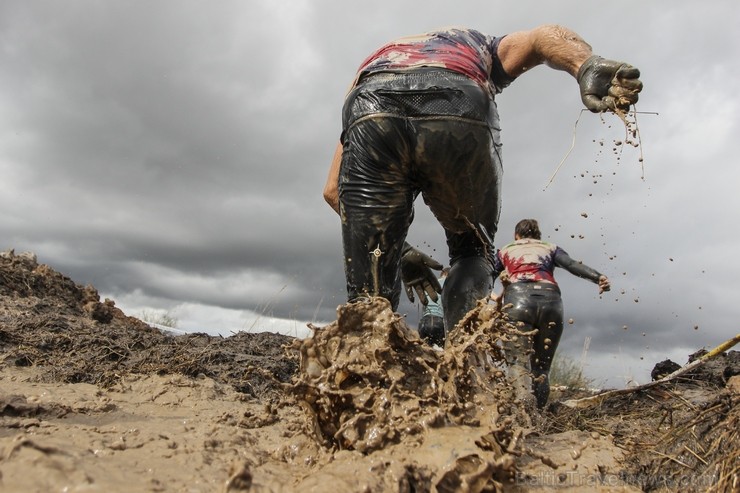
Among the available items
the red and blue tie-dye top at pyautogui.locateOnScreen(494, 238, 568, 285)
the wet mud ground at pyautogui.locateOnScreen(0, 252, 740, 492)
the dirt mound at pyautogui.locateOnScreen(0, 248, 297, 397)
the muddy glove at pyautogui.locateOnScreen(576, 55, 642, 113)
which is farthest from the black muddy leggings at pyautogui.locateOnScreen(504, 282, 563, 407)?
the muddy glove at pyautogui.locateOnScreen(576, 55, 642, 113)

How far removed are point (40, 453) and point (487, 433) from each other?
46.1 inches

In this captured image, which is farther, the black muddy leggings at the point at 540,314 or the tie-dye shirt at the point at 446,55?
the black muddy leggings at the point at 540,314

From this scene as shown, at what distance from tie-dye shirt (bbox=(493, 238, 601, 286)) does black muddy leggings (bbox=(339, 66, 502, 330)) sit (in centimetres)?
225

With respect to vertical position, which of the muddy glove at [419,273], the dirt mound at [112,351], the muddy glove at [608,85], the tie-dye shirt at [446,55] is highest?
the tie-dye shirt at [446,55]

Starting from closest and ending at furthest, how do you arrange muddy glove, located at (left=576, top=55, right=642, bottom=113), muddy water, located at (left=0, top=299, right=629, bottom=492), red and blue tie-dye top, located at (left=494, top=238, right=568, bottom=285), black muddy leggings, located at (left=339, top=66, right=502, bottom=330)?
muddy water, located at (left=0, top=299, right=629, bottom=492), muddy glove, located at (left=576, top=55, right=642, bottom=113), black muddy leggings, located at (left=339, top=66, right=502, bottom=330), red and blue tie-dye top, located at (left=494, top=238, right=568, bottom=285)

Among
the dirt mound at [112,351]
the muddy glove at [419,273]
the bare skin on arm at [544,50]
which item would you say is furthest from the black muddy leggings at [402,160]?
the dirt mound at [112,351]

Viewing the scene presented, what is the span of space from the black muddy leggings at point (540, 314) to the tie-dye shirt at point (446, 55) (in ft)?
7.42

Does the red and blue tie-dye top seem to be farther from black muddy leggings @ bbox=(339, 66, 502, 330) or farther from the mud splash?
the mud splash

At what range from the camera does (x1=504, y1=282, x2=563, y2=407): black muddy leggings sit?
166 inches

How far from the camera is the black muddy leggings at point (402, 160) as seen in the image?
2084 mm

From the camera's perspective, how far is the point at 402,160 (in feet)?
7.06

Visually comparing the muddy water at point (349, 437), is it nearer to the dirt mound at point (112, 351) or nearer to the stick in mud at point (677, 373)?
the dirt mound at point (112, 351)

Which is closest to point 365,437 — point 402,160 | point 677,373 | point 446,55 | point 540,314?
point 402,160

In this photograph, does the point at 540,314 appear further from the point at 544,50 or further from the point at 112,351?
the point at 112,351
